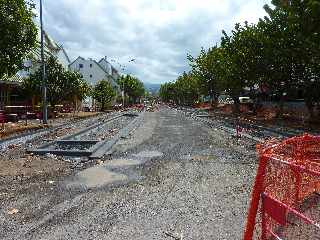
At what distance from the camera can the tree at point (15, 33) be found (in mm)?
20203

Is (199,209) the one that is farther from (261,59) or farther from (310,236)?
(261,59)

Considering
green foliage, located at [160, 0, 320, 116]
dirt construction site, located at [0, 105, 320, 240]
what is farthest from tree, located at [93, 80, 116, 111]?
dirt construction site, located at [0, 105, 320, 240]

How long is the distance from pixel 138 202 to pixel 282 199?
3726mm

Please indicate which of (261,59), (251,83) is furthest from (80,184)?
(251,83)

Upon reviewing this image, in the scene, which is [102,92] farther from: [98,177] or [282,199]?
[282,199]

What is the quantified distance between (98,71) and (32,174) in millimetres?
109809

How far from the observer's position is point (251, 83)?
51.2 meters

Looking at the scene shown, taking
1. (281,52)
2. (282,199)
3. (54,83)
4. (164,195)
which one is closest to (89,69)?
(54,83)

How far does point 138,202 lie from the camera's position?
855 centimetres

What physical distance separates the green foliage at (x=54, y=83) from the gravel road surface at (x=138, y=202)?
3155 centimetres

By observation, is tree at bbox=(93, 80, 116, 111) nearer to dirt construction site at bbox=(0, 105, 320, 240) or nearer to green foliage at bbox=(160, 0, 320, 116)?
green foliage at bbox=(160, 0, 320, 116)

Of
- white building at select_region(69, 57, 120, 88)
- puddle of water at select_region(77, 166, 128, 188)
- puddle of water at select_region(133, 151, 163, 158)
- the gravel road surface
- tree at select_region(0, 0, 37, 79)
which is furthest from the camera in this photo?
white building at select_region(69, 57, 120, 88)

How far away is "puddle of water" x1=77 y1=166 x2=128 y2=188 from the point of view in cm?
1049

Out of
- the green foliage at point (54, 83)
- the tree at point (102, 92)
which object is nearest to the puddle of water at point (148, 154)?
the green foliage at point (54, 83)
